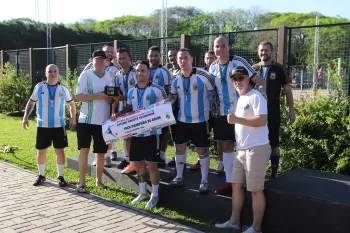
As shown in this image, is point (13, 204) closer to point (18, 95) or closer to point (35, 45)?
point (18, 95)

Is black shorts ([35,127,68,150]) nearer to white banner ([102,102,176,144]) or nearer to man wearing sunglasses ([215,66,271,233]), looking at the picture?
white banner ([102,102,176,144])

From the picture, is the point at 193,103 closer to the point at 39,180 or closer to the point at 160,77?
the point at 160,77

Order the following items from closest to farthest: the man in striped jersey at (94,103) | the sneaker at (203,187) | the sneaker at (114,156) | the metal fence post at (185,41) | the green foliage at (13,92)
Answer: the sneaker at (203,187) < the man in striped jersey at (94,103) < the sneaker at (114,156) < the metal fence post at (185,41) < the green foliage at (13,92)

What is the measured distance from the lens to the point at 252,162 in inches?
170

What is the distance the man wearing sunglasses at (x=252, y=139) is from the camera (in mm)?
4195

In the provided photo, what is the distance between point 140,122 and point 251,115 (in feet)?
5.55

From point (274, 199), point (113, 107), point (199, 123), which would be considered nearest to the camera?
point (274, 199)

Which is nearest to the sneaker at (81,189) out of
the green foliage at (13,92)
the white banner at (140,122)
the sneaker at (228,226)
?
the white banner at (140,122)

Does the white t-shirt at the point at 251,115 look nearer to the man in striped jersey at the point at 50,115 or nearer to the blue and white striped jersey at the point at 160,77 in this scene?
the blue and white striped jersey at the point at 160,77

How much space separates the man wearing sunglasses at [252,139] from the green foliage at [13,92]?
14713mm

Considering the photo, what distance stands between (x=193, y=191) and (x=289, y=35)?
13.7 ft

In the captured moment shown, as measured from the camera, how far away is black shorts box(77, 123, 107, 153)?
240 inches

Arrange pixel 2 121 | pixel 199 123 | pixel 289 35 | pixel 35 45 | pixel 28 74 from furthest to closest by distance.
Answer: pixel 35 45
pixel 28 74
pixel 2 121
pixel 289 35
pixel 199 123

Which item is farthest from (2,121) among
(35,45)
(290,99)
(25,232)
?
(35,45)
